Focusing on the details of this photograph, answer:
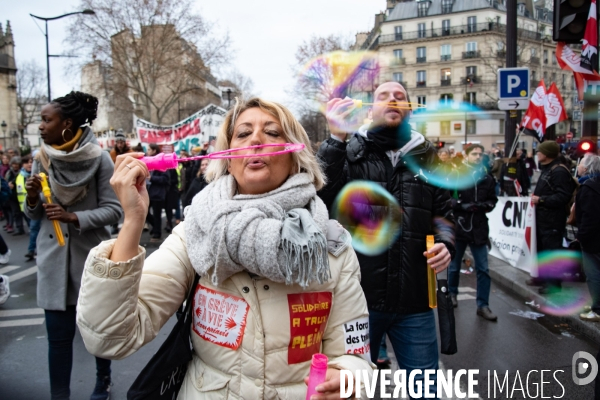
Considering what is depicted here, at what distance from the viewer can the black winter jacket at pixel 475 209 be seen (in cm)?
548

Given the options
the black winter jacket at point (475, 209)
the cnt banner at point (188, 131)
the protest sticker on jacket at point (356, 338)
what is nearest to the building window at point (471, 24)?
the cnt banner at point (188, 131)

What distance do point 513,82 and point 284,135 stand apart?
7.16 m

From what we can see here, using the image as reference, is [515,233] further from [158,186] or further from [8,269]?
[8,269]

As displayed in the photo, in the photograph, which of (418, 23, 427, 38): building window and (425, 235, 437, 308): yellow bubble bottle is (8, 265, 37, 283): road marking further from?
(418, 23, 427, 38): building window

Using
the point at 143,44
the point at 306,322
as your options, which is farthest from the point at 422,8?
the point at 306,322

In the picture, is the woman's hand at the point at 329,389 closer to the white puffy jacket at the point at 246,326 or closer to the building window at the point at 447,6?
the white puffy jacket at the point at 246,326

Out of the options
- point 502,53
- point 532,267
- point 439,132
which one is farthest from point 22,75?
point 532,267

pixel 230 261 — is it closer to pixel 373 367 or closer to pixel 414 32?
pixel 373 367

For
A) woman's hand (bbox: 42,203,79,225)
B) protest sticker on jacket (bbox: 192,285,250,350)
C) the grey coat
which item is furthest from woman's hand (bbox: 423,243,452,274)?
woman's hand (bbox: 42,203,79,225)

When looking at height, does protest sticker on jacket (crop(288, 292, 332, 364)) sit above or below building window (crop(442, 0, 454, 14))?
below

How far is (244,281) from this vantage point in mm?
1595

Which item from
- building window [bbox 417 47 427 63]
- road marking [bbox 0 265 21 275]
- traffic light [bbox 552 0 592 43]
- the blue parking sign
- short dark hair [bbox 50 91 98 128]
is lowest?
road marking [bbox 0 265 21 275]

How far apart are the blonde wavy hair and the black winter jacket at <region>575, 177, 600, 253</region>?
4145 mm

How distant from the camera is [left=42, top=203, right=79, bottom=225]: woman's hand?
112 inches
